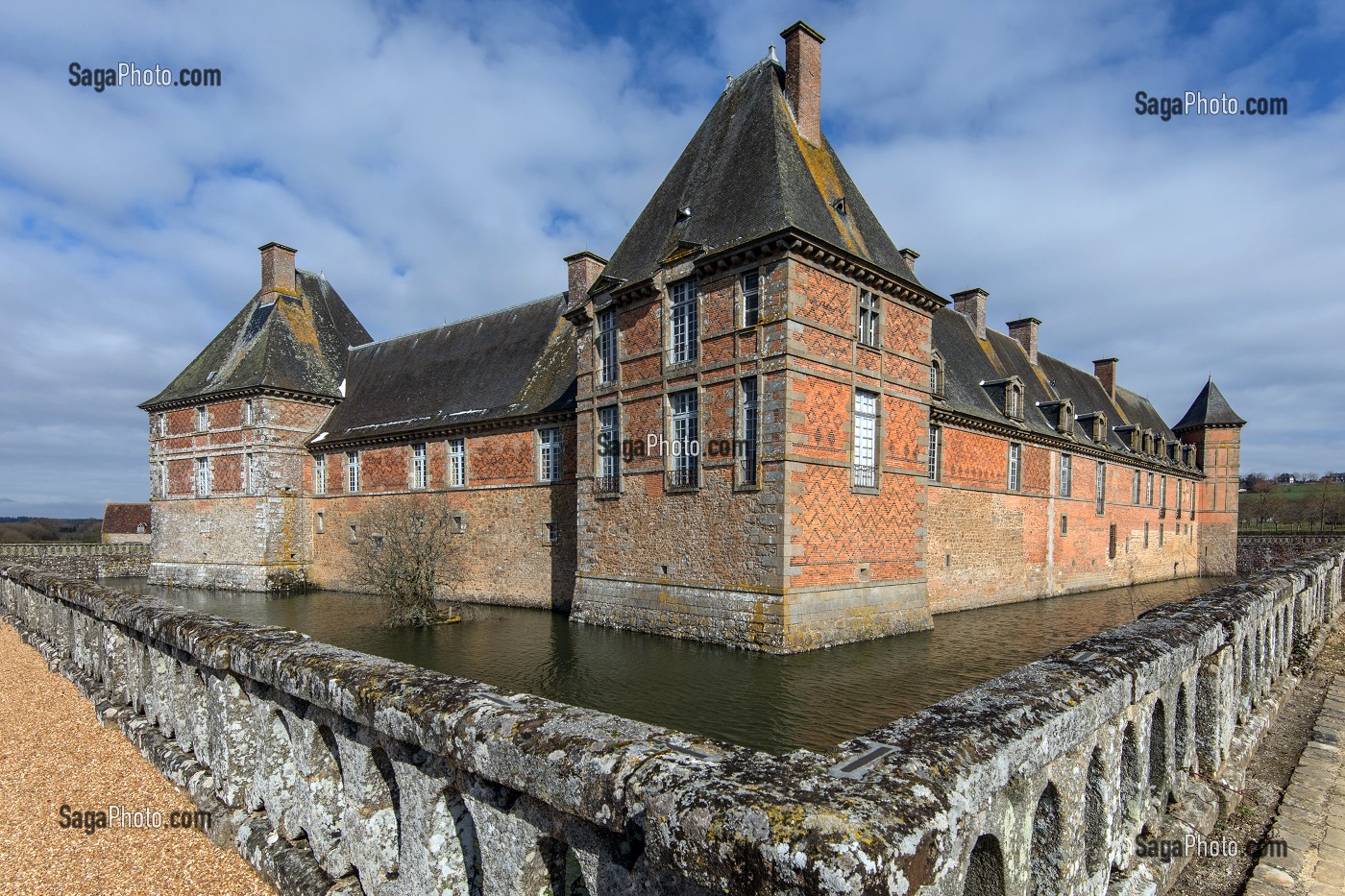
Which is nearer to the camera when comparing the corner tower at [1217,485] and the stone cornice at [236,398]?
the stone cornice at [236,398]

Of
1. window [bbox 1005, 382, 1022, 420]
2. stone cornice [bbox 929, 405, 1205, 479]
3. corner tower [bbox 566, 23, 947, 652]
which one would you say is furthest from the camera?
window [bbox 1005, 382, 1022, 420]

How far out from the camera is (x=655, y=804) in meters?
1.98

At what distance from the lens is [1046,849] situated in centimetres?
299

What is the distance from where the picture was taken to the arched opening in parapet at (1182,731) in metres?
4.64

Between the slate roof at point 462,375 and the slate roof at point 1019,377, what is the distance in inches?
439

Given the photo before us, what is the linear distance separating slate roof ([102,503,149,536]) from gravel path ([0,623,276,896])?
48.0 metres

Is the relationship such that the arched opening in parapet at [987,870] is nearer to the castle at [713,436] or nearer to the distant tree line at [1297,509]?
the castle at [713,436]

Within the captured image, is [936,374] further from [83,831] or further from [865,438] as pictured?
[83,831]

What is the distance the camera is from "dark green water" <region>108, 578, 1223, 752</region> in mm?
9047

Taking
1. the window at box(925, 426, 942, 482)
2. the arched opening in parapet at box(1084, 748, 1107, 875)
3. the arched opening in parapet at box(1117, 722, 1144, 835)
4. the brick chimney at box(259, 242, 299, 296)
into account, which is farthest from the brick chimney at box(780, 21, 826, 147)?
the brick chimney at box(259, 242, 299, 296)

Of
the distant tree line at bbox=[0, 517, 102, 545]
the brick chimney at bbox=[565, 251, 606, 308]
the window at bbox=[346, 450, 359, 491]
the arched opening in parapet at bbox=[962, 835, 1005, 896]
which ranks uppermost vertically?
the brick chimney at bbox=[565, 251, 606, 308]

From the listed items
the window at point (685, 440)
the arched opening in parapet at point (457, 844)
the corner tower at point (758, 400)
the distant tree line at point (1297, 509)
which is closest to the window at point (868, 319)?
the corner tower at point (758, 400)

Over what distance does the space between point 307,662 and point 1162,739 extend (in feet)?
16.1

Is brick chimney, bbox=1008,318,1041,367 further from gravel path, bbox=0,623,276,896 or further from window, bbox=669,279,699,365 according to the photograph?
gravel path, bbox=0,623,276,896
